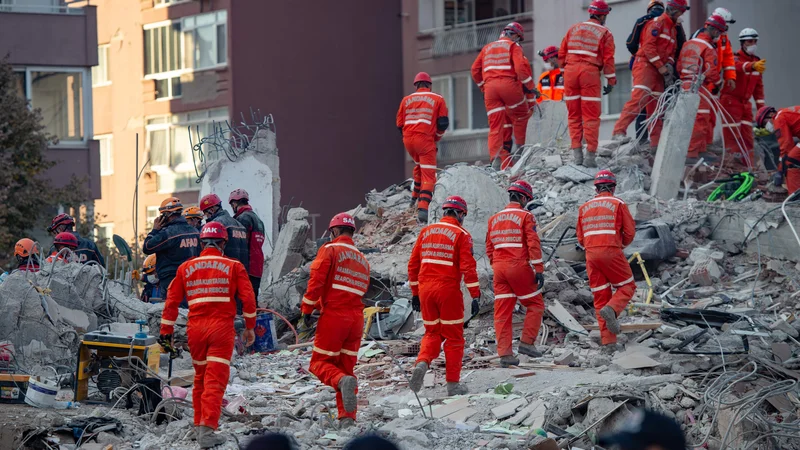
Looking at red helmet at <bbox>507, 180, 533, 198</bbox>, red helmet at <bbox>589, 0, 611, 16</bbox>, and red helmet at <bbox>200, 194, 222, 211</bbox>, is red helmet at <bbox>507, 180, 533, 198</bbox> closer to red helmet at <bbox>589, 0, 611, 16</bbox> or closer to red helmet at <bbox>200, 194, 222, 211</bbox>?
red helmet at <bbox>200, 194, 222, 211</bbox>

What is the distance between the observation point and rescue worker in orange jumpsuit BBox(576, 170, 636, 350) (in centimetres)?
1174

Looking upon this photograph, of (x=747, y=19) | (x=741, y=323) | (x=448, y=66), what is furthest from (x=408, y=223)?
(x=448, y=66)

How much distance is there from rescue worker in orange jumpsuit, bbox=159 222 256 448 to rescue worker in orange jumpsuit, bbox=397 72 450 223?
20.7 feet

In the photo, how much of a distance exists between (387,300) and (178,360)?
10.6 feet

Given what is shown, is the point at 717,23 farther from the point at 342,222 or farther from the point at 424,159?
the point at 342,222

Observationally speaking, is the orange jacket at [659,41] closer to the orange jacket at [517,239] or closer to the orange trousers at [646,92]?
the orange trousers at [646,92]

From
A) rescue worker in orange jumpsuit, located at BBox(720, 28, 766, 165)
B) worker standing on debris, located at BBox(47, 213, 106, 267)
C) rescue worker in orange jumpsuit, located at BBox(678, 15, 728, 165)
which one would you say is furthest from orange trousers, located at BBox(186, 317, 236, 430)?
rescue worker in orange jumpsuit, located at BBox(720, 28, 766, 165)

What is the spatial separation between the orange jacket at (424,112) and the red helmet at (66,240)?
A: 4668 millimetres

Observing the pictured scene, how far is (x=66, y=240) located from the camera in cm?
1402

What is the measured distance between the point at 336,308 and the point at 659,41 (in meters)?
8.41

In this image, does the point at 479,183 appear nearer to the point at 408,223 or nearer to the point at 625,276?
the point at 408,223

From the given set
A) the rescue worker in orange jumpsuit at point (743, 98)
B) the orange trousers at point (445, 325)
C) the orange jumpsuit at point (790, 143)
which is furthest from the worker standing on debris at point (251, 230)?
the rescue worker in orange jumpsuit at point (743, 98)

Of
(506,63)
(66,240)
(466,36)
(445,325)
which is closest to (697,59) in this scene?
(506,63)

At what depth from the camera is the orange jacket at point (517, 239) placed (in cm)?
1151
